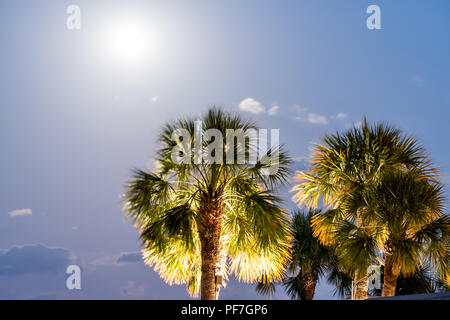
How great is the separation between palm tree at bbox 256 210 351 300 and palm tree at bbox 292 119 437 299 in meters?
5.09

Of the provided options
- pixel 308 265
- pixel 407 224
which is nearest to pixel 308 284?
pixel 308 265

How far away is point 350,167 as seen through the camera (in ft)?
44.0

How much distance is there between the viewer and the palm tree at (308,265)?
18594 mm

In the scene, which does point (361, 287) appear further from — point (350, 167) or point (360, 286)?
point (350, 167)

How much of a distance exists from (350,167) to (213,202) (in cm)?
454

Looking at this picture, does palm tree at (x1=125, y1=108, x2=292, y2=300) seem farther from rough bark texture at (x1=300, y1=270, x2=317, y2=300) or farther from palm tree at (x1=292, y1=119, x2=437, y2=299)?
rough bark texture at (x1=300, y1=270, x2=317, y2=300)

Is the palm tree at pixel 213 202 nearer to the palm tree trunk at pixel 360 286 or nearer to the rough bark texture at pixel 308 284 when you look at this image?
the palm tree trunk at pixel 360 286

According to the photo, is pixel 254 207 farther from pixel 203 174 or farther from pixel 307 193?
pixel 307 193

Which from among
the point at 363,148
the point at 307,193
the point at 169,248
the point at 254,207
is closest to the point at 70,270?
the point at 169,248

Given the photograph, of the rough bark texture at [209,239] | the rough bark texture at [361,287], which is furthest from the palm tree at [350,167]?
the rough bark texture at [209,239]

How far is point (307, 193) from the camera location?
13914 millimetres
